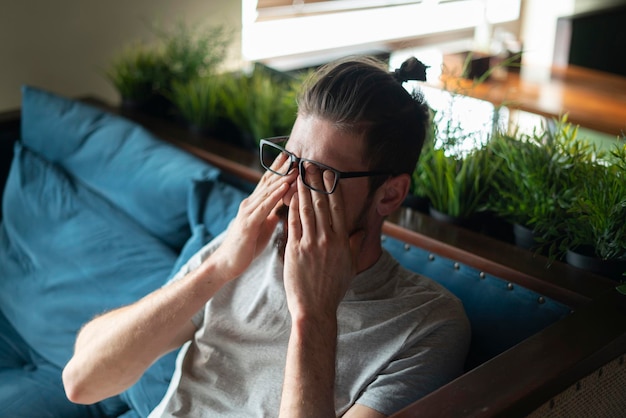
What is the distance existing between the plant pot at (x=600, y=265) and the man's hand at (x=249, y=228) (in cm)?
60

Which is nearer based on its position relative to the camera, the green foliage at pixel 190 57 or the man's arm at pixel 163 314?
the man's arm at pixel 163 314

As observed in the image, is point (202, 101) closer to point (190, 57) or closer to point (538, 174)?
point (190, 57)

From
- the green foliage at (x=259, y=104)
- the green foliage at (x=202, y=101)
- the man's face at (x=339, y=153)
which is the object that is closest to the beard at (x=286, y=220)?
the man's face at (x=339, y=153)

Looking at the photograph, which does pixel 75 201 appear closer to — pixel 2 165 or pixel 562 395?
pixel 2 165

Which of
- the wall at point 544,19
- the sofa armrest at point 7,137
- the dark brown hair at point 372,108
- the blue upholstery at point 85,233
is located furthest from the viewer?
the wall at point 544,19

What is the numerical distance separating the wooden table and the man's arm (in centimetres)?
156

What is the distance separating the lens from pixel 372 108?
1472mm

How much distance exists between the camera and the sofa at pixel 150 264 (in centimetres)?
129

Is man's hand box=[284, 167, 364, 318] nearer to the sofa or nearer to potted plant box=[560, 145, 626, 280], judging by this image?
the sofa

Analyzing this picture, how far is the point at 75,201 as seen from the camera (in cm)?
228

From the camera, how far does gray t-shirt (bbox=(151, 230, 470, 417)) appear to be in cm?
137

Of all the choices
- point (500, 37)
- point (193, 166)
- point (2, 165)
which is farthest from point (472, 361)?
point (500, 37)

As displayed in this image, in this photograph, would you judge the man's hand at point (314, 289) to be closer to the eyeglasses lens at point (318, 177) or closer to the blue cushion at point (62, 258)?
the eyeglasses lens at point (318, 177)

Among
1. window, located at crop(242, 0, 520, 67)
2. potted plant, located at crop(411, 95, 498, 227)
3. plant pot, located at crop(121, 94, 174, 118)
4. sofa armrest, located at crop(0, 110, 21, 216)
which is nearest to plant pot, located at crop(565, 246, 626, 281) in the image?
potted plant, located at crop(411, 95, 498, 227)
